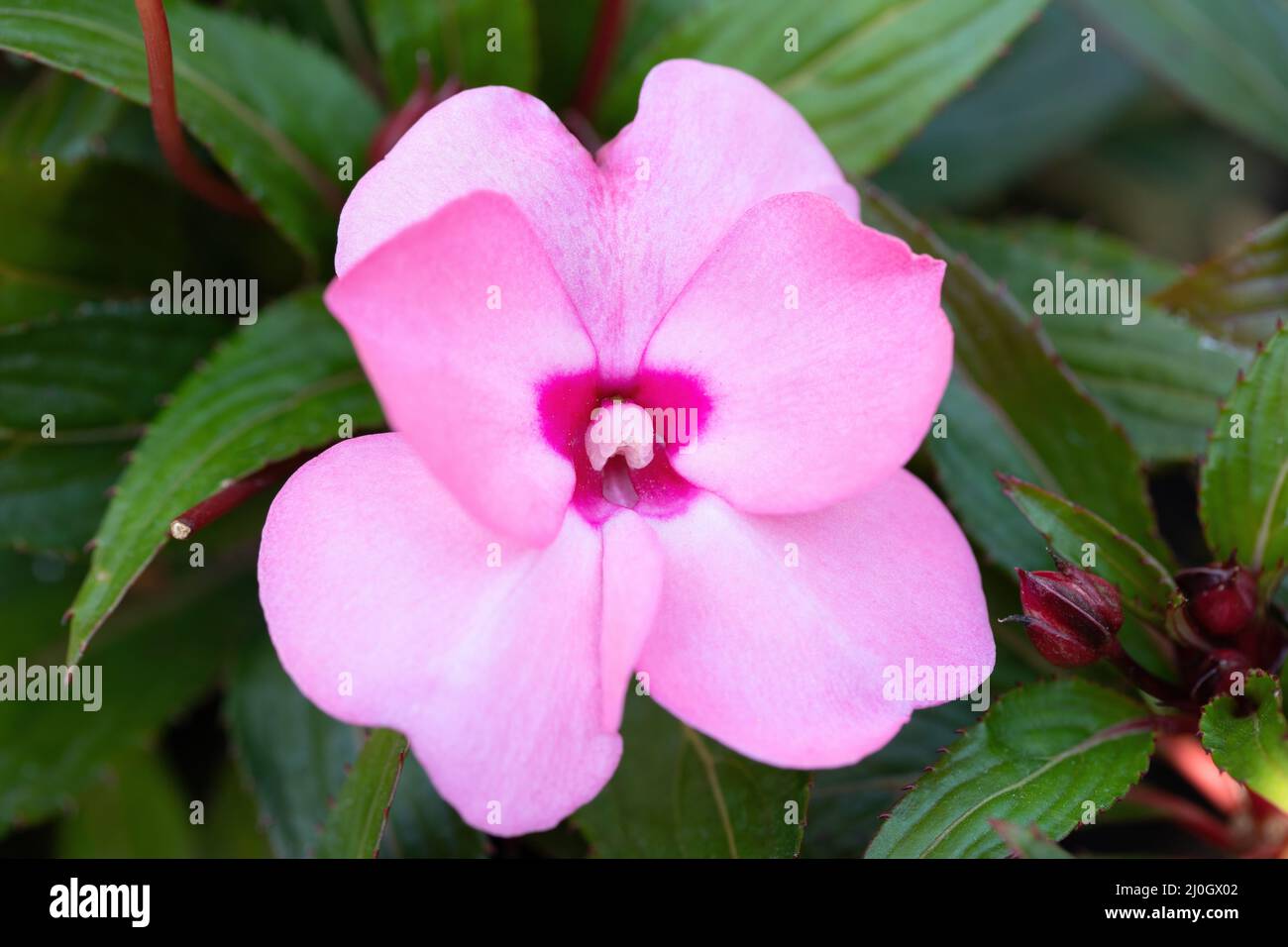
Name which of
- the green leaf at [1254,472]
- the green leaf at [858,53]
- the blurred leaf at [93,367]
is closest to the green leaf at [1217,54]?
the green leaf at [858,53]

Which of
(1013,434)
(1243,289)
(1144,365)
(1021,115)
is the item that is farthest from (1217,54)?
(1013,434)

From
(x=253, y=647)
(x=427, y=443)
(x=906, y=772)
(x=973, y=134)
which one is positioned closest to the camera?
(x=427, y=443)

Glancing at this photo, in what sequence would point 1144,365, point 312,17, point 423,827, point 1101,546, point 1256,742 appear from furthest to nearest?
point 312,17 < point 1144,365 < point 423,827 < point 1101,546 < point 1256,742

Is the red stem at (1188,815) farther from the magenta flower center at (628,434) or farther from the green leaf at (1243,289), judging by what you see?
the magenta flower center at (628,434)

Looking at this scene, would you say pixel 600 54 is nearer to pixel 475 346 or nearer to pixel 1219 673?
pixel 475 346
